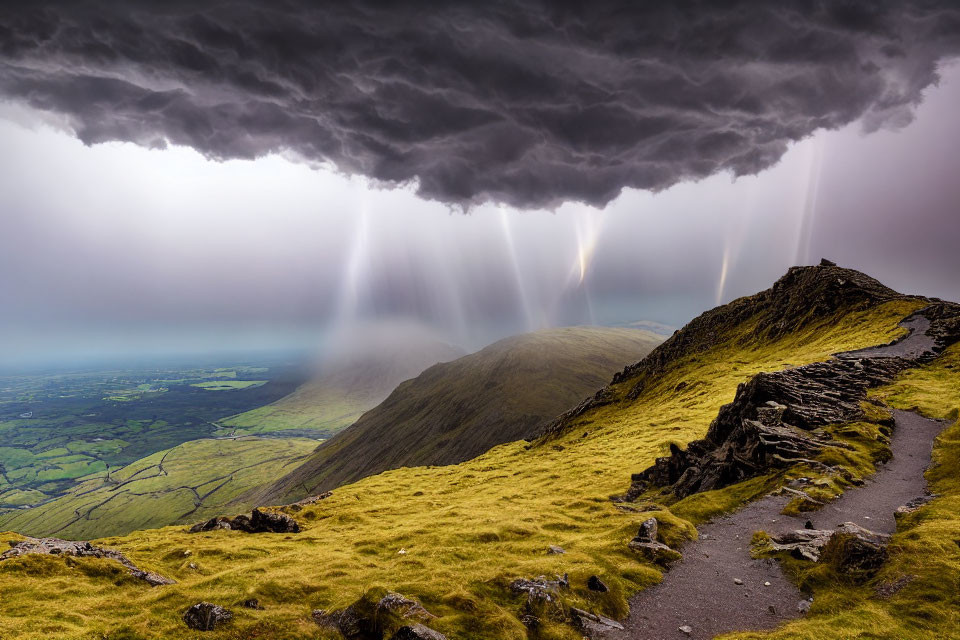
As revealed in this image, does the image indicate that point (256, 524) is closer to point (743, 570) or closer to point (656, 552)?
point (656, 552)

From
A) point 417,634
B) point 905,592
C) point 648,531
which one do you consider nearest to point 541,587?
point 417,634

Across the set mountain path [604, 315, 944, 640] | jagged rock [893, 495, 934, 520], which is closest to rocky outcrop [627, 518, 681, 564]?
mountain path [604, 315, 944, 640]

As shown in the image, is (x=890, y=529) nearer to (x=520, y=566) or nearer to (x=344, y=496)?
(x=520, y=566)

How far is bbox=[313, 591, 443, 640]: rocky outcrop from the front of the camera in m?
17.6

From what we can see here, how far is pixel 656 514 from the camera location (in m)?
30.1

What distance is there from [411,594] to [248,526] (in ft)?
122

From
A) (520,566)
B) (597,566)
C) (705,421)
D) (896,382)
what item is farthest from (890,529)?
(705,421)

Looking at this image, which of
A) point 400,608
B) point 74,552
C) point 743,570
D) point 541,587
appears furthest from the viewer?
point 74,552

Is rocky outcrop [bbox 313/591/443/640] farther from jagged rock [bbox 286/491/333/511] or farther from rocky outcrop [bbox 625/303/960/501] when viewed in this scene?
jagged rock [bbox 286/491/333/511]

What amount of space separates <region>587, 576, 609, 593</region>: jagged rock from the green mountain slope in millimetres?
242

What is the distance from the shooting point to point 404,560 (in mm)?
30719

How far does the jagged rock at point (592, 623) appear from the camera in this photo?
18016 millimetres

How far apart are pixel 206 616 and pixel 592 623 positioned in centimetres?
1857

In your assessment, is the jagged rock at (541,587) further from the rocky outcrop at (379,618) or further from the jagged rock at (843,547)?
the jagged rock at (843,547)
